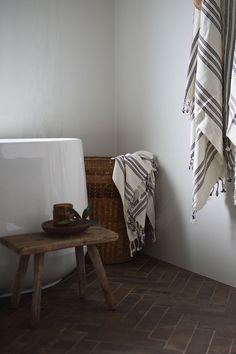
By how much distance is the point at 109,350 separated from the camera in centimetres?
159

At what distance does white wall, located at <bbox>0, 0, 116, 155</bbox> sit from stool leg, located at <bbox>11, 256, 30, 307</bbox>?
3.25ft

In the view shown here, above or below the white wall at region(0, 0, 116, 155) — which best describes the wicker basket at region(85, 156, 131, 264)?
below

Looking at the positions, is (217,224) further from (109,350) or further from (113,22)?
(113,22)

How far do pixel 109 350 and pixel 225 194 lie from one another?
0.99 meters

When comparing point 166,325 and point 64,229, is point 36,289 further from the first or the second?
point 166,325

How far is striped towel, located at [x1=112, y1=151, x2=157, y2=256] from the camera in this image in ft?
8.22

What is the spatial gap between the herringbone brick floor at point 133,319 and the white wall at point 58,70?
1.00 metres

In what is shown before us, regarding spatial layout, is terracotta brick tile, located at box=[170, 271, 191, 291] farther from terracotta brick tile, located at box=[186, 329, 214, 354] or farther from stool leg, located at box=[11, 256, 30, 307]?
stool leg, located at box=[11, 256, 30, 307]

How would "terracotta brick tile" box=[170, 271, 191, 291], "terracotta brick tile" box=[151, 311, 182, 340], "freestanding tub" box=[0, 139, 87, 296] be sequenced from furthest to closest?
1. "terracotta brick tile" box=[170, 271, 191, 291]
2. "freestanding tub" box=[0, 139, 87, 296]
3. "terracotta brick tile" box=[151, 311, 182, 340]

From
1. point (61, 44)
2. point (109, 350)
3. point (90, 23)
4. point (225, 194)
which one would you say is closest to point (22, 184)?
point (109, 350)

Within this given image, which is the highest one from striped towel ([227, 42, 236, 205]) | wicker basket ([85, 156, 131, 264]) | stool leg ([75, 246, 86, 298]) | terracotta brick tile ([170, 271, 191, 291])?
striped towel ([227, 42, 236, 205])

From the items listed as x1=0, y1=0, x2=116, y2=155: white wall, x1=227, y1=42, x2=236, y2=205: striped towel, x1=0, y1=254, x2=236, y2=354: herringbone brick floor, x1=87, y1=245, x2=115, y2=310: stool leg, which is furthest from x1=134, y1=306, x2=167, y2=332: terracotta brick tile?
x1=0, y1=0, x2=116, y2=155: white wall

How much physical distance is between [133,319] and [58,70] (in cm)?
164

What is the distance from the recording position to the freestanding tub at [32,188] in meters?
1.97
